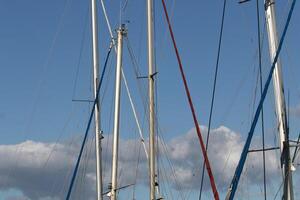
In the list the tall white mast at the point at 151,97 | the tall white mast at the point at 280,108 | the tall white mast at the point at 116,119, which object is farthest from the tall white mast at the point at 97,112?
the tall white mast at the point at 280,108

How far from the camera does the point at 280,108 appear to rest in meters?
34.6

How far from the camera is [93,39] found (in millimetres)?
46625

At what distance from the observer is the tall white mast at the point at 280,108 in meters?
32.7

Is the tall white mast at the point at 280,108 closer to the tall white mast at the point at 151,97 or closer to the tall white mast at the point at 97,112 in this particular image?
the tall white mast at the point at 151,97

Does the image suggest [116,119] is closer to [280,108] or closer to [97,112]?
[97,112]

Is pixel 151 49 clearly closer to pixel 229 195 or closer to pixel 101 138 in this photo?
pixel 101 138

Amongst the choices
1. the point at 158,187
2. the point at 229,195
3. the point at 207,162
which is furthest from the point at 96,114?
the point at 229,195

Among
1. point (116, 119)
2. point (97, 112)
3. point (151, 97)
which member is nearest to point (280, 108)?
point (151, 97)

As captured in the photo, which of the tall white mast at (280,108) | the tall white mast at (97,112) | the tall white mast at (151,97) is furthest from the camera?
the tall white mast at (97,112)

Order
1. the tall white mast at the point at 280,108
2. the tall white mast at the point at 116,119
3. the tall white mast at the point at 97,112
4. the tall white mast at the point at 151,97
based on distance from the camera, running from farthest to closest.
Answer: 1. the tall white mast at the point at 116,119
2. the tall white mast at the point at 97,112
3. the tall white mast at the point at 151,97
4. the tall white mast at the point at 280,108

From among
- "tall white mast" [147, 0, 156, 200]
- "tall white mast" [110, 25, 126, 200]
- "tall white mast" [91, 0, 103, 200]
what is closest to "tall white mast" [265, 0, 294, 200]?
"tall white mast" [147, 0, 156, 200]

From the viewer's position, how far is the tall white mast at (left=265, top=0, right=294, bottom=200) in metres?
32.7

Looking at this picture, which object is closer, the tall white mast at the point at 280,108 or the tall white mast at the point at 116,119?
the tall white mast at the point at 280,108

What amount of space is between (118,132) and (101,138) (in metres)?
2.44
